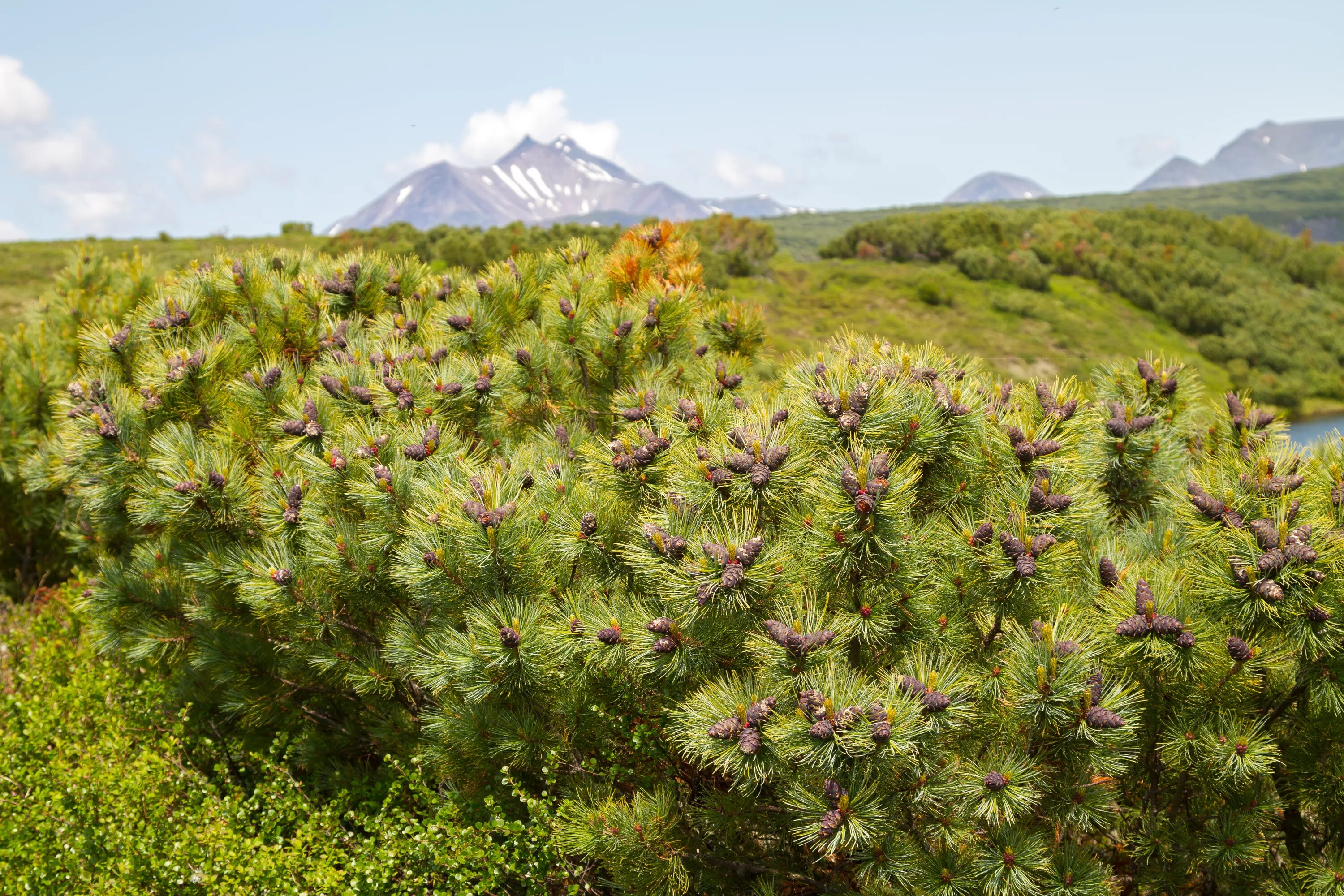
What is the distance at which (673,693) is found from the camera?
3.84m

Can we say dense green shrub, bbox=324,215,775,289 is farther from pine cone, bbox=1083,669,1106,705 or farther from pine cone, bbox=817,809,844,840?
pine cone, bbox=817,809,844,840

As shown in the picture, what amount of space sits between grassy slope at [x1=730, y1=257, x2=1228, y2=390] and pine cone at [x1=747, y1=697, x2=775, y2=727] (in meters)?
53.6

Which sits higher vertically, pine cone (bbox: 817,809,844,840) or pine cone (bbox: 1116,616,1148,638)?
pine cone (bbox: 1116,616,1148,638)

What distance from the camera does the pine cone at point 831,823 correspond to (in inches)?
108

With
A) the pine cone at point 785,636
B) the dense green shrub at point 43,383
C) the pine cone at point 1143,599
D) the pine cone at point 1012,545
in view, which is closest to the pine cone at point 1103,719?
the pine cone at point 1143,599

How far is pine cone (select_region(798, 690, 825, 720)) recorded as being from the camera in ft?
8.91

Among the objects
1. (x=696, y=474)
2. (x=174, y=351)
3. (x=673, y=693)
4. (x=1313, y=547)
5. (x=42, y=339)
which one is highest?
(x=42, y=339)

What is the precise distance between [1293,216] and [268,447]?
860 ft

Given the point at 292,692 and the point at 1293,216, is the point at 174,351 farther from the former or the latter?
the point at 1293,216

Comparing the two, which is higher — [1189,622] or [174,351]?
[174,351]

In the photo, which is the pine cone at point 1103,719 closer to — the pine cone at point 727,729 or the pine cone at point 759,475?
Result: the pine cone at point 727,729

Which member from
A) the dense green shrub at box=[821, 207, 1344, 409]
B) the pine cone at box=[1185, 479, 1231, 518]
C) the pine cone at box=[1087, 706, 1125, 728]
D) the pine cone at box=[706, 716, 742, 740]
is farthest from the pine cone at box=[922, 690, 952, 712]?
the dense green shrub at box=[821, 207, 1344, 409]

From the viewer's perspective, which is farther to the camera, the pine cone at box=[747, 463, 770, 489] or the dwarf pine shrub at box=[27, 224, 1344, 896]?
the pine cone at box=[747, 463, 770, 489]

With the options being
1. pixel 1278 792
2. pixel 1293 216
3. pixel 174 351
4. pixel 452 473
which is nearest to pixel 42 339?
pixel 174 351
